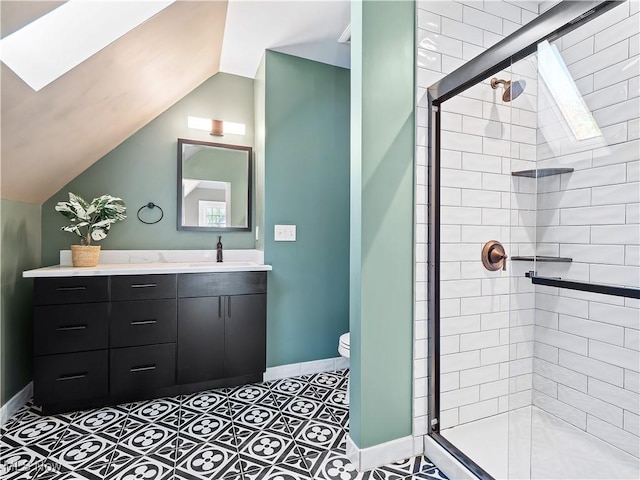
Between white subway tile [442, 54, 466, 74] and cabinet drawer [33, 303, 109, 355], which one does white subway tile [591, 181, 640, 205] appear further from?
cabinet drawer [33, 303, 109, 355]

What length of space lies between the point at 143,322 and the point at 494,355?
2.16 meters

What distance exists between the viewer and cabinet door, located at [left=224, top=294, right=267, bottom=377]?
2.40 m

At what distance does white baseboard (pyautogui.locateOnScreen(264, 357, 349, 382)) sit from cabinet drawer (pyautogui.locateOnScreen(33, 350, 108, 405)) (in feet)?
3.61

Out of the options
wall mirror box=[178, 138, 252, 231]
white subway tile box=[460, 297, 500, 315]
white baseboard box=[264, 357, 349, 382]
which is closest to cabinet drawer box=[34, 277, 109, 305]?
wall mirror box=[178, 138, 252, 231]

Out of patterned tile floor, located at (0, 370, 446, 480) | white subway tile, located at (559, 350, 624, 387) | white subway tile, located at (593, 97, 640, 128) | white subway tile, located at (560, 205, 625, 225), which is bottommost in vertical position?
patterned tile floor, located at (0, 370, 446, 480)

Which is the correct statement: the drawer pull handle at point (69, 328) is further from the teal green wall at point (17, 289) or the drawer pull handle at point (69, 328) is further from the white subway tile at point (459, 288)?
the white subway tile at point (459, 288)

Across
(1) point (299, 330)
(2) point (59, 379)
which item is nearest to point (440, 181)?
(1) point (299, 330)

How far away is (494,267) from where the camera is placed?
6.03 ft

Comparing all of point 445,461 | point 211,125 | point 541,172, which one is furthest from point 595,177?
point 211,125

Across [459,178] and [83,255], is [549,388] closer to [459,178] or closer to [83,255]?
[459,178]

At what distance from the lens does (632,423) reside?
1.56 metres

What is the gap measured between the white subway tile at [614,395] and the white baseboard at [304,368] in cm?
168

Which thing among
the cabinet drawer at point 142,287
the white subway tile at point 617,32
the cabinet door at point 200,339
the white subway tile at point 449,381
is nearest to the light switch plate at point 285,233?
the cabinet door at point 200,339

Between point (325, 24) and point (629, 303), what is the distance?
240 centimetres
